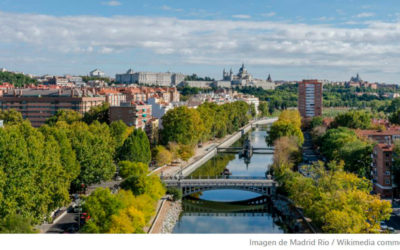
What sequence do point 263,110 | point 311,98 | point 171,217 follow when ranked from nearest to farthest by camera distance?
point 171,217 → point 311,98 → point 263,110

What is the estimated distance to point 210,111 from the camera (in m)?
33.3

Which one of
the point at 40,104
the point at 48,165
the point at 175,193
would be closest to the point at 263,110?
the point at 40,104

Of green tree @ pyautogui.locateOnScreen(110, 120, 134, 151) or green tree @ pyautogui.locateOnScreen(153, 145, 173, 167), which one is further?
green tree @ pyautogui.locateOnScreen(153, 145, 173, 167)

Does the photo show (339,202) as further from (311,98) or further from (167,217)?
(311,98)

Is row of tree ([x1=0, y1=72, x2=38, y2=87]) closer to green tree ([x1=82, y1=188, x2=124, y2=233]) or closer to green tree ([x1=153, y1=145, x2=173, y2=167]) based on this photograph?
green tree ([x1=153, y1=145, x2=173, y2=167])

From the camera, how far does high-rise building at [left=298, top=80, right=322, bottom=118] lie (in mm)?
45438

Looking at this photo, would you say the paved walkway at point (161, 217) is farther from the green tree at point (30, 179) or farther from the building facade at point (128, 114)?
the building facade at point (128, 114)

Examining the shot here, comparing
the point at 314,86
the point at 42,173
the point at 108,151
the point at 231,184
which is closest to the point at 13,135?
the point at 42,173

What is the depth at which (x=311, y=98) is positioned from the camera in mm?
45625

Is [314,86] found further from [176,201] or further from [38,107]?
[176,201]

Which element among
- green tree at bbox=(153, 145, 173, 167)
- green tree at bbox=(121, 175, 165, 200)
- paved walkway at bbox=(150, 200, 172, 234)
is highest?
green tree at bbox=(121, 175, 165, 200)

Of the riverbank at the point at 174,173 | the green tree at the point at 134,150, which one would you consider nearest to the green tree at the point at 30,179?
the riverbank at the point at 174,173

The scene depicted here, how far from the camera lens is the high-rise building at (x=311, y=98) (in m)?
45.4

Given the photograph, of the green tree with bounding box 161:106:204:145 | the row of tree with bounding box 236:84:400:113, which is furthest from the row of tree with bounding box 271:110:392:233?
the row of tree with bounding box 236:84:400:113
